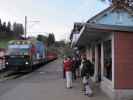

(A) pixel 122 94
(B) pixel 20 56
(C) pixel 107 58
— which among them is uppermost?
(C) pixel 107 58

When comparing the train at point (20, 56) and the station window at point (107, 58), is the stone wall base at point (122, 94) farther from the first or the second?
the train at point (20, 56)

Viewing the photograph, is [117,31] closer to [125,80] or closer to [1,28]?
[125,80]

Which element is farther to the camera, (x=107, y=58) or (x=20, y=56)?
(x=20, y=56)

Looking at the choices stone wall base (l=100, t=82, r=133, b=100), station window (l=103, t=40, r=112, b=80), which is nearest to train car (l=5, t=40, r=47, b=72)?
station window (l=103, t=40, r=112, b=80)

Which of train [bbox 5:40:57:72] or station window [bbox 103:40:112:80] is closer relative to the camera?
station window [bbox 103:40:112:80]

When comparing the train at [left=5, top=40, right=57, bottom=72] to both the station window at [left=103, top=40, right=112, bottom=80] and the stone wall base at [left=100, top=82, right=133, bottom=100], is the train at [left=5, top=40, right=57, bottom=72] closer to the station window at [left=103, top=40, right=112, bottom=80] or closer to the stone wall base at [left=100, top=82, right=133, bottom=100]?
the station window at [left=103, top=40, right=112, bottom=80]

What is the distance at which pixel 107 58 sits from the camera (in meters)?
17.0

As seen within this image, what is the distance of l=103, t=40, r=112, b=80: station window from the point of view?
1597 centimetres

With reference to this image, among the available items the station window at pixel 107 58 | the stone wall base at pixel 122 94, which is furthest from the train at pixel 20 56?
the stone wall base at pixel 122 94

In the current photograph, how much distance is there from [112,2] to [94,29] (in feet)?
12.1

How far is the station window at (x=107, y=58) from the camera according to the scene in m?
16.0

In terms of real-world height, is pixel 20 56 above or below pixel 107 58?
below

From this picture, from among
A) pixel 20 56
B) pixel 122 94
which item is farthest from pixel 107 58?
pixel 20 56

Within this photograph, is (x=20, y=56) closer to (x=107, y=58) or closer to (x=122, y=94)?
(x=107, y=58)
